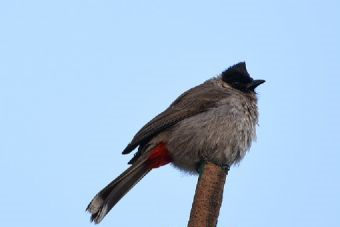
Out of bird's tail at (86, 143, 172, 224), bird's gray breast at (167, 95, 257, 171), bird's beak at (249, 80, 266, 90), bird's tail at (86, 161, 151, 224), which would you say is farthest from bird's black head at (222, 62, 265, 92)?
bird's tail at (86, 161, 151, 224)

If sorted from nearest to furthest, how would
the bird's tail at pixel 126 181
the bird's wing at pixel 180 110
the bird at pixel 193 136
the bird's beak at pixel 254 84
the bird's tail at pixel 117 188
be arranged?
the bird's tail at pixel 126 181 < the bird's tail at pixel 117 188 < the bird at pixel 193 136 < the bird's wing at pixel 180 110 < the bird's beak at pixel 254 84

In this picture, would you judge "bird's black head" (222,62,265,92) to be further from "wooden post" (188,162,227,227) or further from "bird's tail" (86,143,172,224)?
"wooden post" (188,162,227,227)

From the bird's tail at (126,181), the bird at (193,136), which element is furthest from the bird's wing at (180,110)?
the bird's tail at (126,181)

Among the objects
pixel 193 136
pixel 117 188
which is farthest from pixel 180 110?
pixel 117 188

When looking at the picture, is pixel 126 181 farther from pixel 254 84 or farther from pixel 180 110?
pixel 254 84

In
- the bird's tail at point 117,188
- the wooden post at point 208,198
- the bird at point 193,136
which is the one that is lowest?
the wooden post at point 208,198

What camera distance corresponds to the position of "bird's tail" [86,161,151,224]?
16.6 ft

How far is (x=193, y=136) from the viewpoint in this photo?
6.09 meters

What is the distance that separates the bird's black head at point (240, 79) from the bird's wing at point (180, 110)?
38 centimetres

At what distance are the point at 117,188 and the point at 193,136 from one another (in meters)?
0.92

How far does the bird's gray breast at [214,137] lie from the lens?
6.00 meters

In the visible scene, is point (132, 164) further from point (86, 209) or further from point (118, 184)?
point (86, 209)

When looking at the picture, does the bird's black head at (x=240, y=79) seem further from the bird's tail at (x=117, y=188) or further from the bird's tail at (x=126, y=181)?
the bird's tail at (x=117, y=188)

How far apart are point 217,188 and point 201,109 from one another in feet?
9.76
